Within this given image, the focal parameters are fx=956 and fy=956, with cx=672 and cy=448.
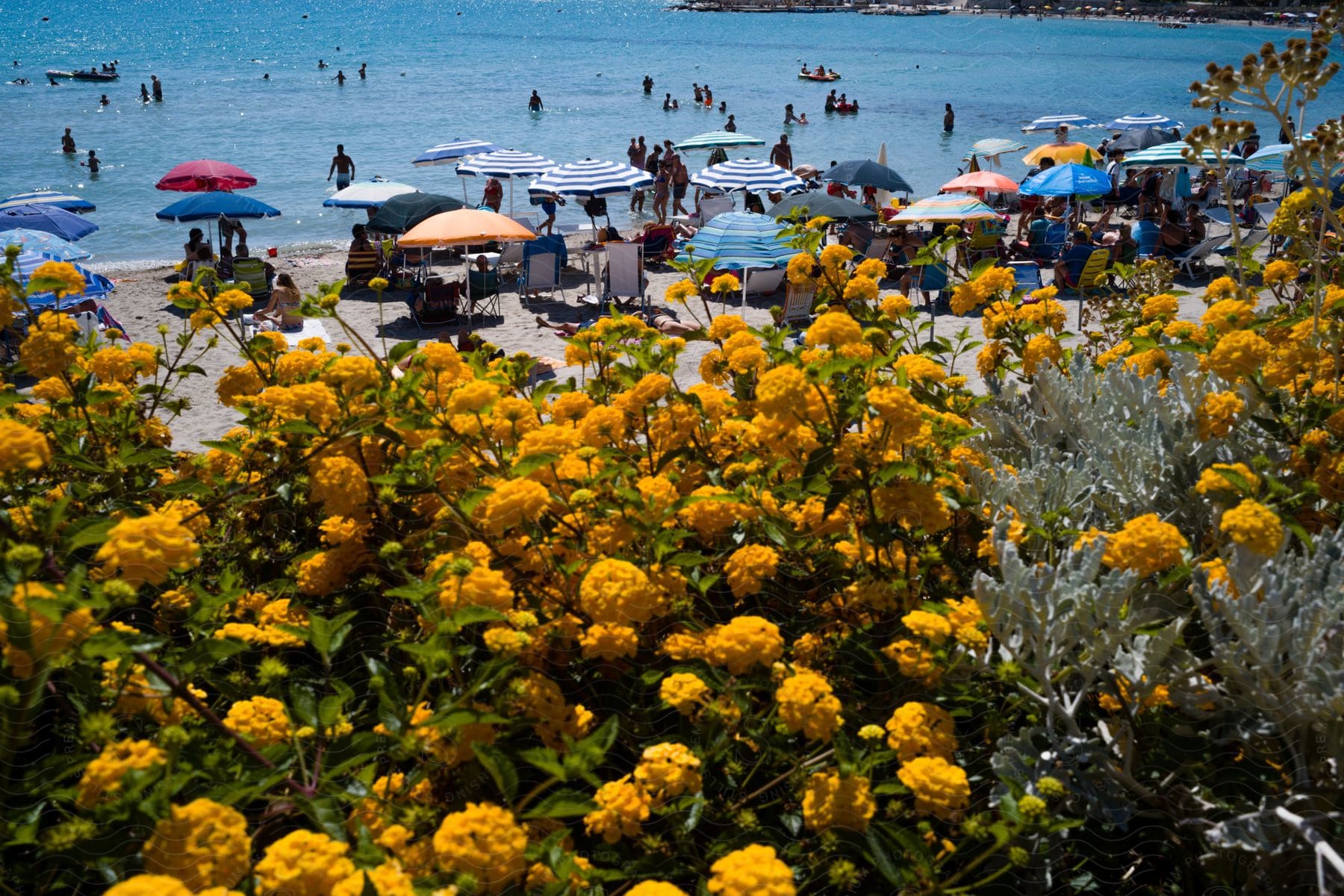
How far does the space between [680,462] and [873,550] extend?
54 cm

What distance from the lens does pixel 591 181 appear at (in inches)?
520

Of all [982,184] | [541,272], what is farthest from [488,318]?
[982,184]

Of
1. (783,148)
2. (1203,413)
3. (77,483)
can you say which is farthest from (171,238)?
(1203,413)

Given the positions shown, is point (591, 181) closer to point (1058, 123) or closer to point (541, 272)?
point (541, 272)

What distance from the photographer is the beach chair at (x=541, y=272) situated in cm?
1122

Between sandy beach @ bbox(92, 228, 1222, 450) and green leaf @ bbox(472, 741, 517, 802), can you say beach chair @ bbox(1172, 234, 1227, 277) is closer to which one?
sandy beach @ bbox(92, 228, 1222, 450)

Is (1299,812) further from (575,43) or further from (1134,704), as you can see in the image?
(575,43)

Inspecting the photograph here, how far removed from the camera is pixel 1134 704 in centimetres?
196

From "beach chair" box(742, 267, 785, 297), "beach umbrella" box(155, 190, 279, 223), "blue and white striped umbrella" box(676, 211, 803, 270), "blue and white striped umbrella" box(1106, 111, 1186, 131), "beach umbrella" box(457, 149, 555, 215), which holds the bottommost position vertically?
"beach chair" box(742, 267, 785, 297)

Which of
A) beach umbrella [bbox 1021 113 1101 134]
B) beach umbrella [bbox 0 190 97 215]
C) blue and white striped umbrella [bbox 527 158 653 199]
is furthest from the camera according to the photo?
beach umbrella [bbox 1021 113 1101 134]

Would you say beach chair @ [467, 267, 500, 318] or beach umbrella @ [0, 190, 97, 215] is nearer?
beach chair @ [467, 267, 500, 318]

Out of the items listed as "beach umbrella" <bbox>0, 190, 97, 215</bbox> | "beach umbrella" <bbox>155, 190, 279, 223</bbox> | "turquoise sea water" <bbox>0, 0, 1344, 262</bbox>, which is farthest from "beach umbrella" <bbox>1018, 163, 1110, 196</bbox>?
"beach umbrella" <bbox>0, 190, 97, 215</bbox>

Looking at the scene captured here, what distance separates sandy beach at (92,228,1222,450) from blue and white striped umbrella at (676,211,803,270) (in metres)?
0.72

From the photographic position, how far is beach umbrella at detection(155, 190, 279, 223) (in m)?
12.2
